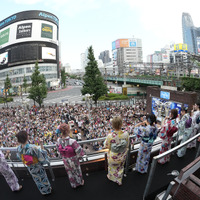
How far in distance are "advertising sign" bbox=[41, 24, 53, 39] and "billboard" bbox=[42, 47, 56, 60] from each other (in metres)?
4.46

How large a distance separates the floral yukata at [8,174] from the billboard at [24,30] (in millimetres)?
58951

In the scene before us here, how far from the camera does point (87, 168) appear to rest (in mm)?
2873

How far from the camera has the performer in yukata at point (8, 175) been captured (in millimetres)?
2368

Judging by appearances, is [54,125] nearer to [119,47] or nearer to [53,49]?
[53,49]

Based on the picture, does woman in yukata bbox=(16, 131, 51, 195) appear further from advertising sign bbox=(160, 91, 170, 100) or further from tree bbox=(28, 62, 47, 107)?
tree bbox=(28, 62, 47, 107)

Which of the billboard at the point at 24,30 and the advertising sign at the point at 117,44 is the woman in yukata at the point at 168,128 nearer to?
the billboard at the point at 24,30

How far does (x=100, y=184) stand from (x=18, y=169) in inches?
Result: 62.5

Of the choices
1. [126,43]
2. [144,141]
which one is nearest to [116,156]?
[144,141]

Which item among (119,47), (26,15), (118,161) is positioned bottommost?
(118,161)

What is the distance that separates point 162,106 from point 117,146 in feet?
51.9

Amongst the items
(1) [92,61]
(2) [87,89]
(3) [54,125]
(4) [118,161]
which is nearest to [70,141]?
(4) [118,161]

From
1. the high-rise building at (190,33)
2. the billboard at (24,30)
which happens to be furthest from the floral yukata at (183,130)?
the high-rise building at (190,33)

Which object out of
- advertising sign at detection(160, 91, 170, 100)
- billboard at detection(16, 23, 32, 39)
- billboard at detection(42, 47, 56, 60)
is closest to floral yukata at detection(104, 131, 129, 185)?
advertising sign at detection(160, 91, 170, 100)

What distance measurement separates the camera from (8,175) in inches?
96.7
